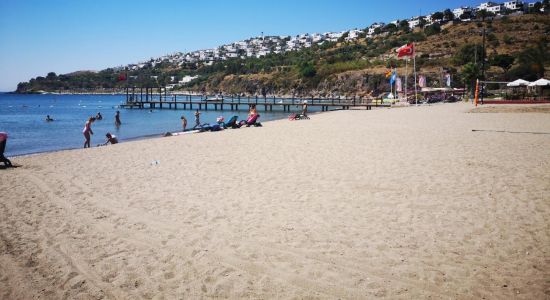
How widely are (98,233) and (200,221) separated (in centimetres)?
140

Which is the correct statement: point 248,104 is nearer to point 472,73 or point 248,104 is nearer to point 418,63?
point 472,73

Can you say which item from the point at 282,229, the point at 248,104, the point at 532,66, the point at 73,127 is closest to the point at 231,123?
the point at 282,229

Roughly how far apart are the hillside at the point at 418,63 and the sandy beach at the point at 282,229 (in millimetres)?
44973

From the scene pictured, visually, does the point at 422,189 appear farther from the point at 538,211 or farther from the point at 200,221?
the point at 200,221

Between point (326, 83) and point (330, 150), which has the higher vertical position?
point (326, 83)

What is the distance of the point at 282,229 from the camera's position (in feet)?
16.4

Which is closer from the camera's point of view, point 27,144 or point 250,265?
point 250,265

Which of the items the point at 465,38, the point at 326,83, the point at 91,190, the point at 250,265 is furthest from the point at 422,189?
the point at 465,38

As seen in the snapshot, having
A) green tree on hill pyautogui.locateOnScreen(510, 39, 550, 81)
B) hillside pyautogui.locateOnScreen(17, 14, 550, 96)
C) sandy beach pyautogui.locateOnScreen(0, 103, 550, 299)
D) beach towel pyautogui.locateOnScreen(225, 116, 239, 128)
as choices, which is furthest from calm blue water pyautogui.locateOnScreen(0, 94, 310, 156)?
green tree on hill pyautogui.locateOnScreen(510, 39, 550, 81)

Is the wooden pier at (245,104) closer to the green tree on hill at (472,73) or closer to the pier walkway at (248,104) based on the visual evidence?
the pier walkway at (248,104)

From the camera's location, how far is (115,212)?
5.88 meters

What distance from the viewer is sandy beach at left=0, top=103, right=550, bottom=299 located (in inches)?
142

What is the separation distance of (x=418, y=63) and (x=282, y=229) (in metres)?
85.3

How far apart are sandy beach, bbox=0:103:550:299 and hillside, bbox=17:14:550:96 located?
148 feet
